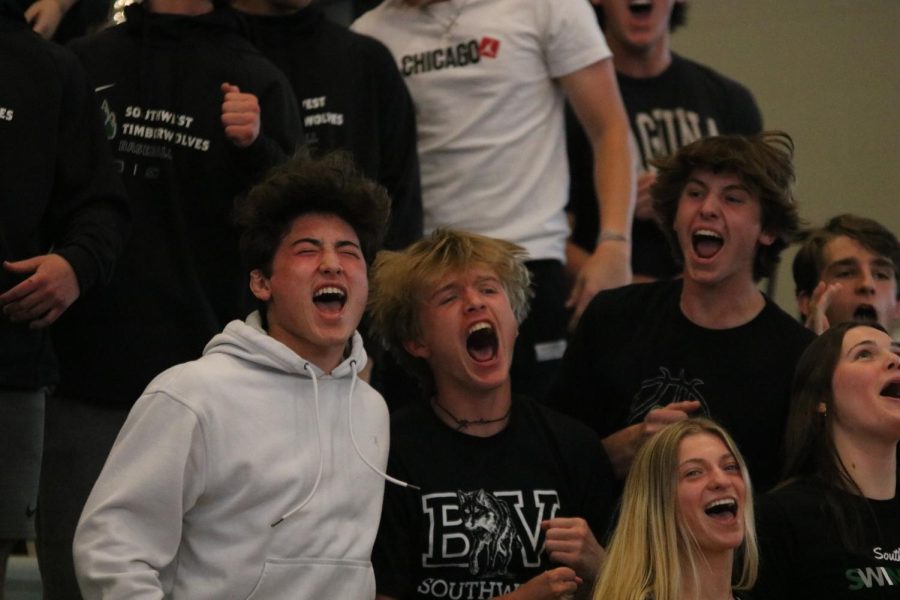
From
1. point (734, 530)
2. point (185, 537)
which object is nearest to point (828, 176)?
point (734, 530)

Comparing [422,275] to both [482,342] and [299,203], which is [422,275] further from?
[299,203]

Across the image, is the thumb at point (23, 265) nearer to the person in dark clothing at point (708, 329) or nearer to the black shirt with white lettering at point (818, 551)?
the person in dark clothing at point (708, 329)

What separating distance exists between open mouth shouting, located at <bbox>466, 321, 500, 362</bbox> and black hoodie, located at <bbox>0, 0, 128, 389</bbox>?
2.85 feet

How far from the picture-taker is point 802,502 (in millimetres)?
3961

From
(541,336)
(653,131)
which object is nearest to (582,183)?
(653,131)

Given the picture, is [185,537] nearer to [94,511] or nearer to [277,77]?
[94,511]

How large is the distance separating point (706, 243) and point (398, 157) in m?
0.94

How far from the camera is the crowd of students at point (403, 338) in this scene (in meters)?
3.60

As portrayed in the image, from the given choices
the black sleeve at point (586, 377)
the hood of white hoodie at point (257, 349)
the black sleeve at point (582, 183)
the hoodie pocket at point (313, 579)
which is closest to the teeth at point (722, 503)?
the black sleeve at point (586, 377)

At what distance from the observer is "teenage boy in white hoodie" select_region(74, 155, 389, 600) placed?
3.42 metres

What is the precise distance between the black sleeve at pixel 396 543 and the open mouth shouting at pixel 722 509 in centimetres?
65

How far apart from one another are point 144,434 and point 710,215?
1.60m

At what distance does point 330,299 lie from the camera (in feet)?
12.2

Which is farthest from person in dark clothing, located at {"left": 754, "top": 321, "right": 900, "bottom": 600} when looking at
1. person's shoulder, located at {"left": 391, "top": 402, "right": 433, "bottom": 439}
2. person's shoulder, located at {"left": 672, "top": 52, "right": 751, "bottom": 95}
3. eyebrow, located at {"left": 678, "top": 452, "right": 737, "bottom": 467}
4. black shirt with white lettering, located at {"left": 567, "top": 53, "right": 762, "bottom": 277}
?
person's shoulder, located at {"left": 672, "top": 52, "right": 751, "bottom": 95}
